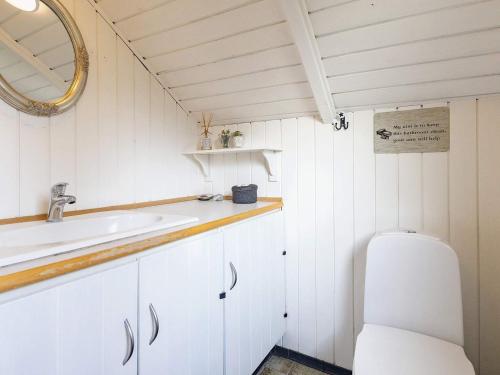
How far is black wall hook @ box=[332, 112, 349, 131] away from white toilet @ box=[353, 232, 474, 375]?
67 centimetres

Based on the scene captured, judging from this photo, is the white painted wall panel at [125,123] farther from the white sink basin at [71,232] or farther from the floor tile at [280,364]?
the floor tile at [280,364]

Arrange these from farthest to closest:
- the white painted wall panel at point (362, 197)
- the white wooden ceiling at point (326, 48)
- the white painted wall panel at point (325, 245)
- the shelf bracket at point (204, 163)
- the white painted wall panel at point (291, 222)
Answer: the shelf bracket at point (204, 163) → the white painted wall panel at point (291, 222) → the white painted wall panel at point (325, 245) → the white painted wall panel at point (362, 197) → the white wooden ceiling at point (326, 48)

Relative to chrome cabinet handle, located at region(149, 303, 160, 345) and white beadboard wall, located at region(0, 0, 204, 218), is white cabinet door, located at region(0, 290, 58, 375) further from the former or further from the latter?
white beadboard wall, located at region(0, 0, 204, 218)

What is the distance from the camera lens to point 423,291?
1289 mm

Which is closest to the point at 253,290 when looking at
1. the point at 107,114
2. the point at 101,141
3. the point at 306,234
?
the point at 306,234

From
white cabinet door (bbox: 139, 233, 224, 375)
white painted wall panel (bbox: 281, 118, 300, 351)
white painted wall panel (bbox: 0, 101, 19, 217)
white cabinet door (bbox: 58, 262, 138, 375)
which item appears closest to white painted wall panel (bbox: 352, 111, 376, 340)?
white painted wall panel (bbox: 281, 118, 300, 351)

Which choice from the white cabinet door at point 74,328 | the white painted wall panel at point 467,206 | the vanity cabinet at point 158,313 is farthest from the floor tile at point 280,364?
the white cabinet door at point 74,328

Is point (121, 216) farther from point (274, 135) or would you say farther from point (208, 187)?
point (274, 135)

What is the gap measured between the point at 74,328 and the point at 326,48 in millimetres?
1426

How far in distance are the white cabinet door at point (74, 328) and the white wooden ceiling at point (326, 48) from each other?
1.18m

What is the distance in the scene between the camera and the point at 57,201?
3.72ft

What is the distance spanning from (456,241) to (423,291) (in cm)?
36

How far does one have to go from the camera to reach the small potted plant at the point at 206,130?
1.93 metres

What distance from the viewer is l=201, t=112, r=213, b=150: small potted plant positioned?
6.34 ft
